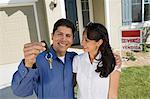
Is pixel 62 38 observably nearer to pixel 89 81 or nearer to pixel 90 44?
pixel 90 44

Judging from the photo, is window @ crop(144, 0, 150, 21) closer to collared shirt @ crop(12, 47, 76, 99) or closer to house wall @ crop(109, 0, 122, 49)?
house wall @ crop(109, 0, 122, 49)

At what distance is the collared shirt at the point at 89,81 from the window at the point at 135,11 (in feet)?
24.8

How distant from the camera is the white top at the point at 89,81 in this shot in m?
1.79

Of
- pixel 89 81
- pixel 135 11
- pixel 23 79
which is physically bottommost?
pixel 89 81

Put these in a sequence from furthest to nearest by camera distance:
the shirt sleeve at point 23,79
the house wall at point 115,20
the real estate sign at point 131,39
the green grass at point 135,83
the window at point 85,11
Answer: the window at point 85,11
the real estate sign at point 131,39
the house wall at point 115,20
the green grass at point 135,83
the shirt sleeve at point 23,79

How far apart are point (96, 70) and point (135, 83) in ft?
12.4

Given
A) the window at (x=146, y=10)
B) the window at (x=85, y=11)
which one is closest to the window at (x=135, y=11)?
the window at (x=146, y=10)

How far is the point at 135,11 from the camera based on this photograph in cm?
927

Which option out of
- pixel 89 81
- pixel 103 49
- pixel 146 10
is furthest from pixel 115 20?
pixel 89 81

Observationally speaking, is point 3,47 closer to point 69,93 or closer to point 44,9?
point 44,9

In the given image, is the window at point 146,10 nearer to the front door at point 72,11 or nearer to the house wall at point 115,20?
the house wall at point 115,20

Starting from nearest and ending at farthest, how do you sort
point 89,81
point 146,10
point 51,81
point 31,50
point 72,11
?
point 31,50, point 51,81, point 89,81, point 72,11, point 146,10

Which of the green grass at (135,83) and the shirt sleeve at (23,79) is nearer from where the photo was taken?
the shirt sleeve at (23,79)

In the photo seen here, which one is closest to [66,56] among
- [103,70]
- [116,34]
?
[103,70]
